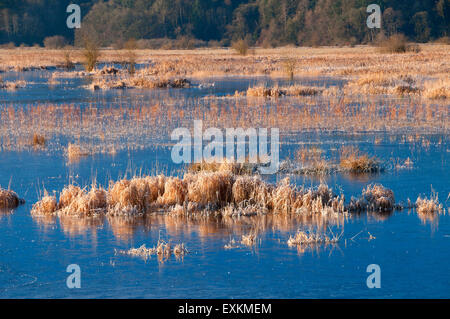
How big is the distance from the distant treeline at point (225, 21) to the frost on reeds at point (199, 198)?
76575mm

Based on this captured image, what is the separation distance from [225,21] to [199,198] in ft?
331

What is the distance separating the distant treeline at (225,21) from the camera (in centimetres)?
9206

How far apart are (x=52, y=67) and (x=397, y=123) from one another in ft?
115

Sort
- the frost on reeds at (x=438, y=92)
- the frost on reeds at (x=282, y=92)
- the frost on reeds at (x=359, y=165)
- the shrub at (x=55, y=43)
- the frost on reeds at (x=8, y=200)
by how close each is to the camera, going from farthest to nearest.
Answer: the shrub at (x=55, y=43) → the frost on reeds at (x=282, y=92) → the frost on reeds at (x=438, y=92) → the frost on reeds at (x=359, y=165) → the frost on reeds at (x=8, y=200)

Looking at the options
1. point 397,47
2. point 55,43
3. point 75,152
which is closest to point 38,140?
point 75,152

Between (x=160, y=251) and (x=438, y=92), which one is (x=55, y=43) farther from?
(x=160, y=251)

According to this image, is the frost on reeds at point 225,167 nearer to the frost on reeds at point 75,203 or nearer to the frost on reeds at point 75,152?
the frost on reeds at point 75,203

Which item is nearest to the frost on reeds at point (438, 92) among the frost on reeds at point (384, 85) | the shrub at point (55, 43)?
the frost on reeds at point (384, 85)

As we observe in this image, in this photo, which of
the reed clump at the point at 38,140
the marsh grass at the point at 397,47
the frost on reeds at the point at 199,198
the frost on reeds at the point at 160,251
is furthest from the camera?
the marsh grass at the point at 397,47

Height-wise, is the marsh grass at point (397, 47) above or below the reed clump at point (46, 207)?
above

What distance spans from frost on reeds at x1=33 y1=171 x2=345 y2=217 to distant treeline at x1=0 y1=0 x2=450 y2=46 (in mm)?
76575

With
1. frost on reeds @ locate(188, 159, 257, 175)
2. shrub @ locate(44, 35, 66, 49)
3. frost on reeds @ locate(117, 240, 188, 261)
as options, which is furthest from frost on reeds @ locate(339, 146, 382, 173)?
shrub @ locate(44, 35, 66, 49)

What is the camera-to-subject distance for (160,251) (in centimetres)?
979

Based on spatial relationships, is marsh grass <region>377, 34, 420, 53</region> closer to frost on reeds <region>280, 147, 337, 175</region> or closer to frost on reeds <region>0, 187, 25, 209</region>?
frost on reeds <region>280, 147, 337, 175</region>
